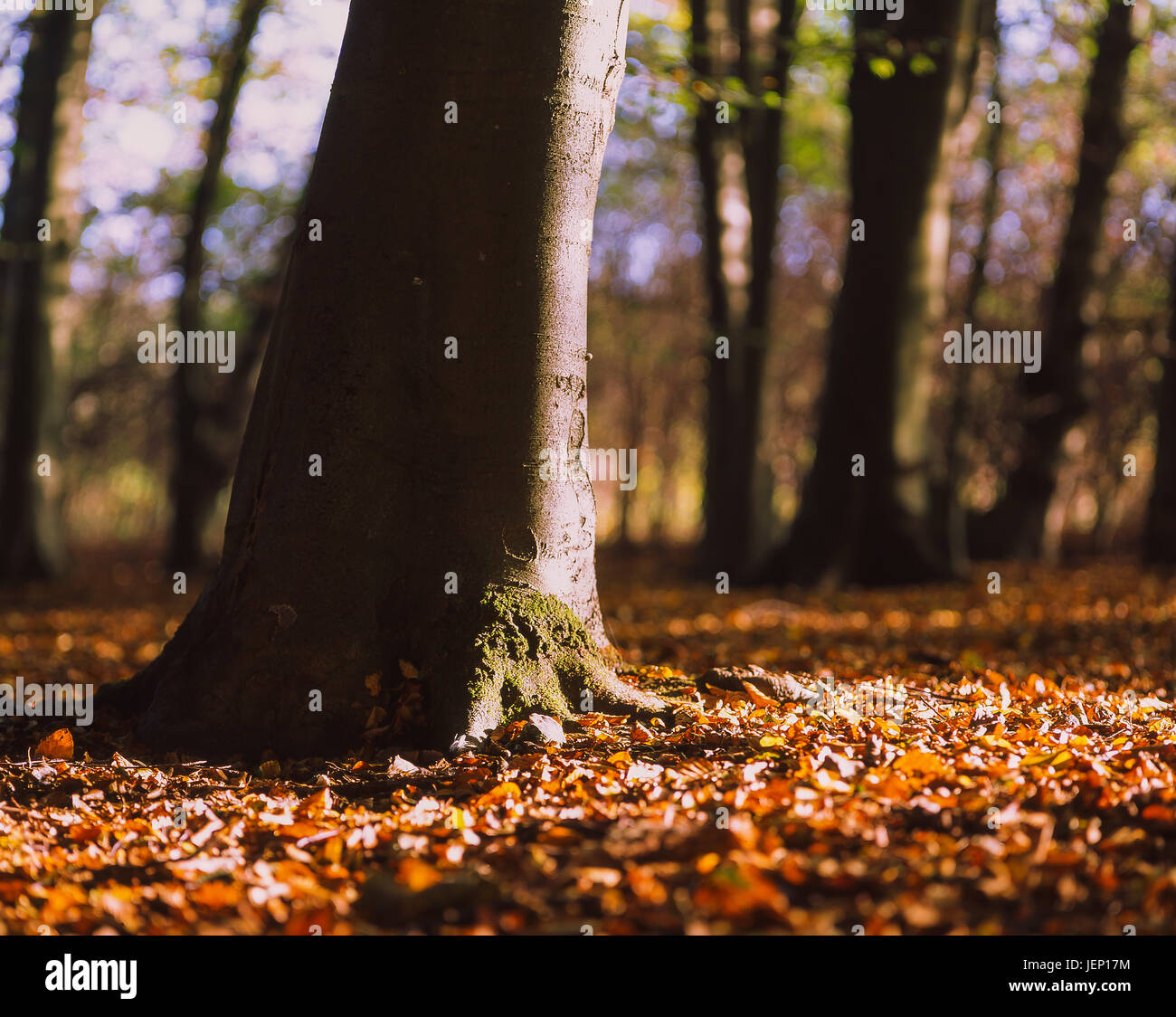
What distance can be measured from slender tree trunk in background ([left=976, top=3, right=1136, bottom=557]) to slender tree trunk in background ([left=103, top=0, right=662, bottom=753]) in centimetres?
1046

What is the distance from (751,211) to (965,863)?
11.4 metres

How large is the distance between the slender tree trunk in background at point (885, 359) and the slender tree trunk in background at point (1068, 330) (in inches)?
138

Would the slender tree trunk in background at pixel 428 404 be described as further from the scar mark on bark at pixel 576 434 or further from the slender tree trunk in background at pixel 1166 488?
the slender tree trunk in background at pixel 1166 488

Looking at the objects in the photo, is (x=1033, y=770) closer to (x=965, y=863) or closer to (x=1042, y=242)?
(x=965, y=863)

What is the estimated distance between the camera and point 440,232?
4039 mm

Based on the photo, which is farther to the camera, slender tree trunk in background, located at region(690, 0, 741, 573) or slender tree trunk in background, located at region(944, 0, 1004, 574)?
slender tree trunk in background, located at region(690, 0, 741, 573)

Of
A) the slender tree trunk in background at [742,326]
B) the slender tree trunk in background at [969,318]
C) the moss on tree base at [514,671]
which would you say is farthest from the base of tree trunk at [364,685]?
the slender tree trunk in background at [742,326]

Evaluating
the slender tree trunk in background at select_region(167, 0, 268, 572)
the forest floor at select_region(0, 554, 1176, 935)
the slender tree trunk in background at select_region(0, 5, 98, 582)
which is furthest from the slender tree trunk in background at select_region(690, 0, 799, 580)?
the slender tree trunk in background at select_region(0, 5, 98, 582)

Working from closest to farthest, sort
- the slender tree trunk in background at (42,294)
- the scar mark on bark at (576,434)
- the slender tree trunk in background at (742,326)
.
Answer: the scar mark on bark at (576,434) < the slender tree trunk in background at (742,326) < the slender tree trunk in background at (42,294)

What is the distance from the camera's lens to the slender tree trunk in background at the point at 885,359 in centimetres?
1016

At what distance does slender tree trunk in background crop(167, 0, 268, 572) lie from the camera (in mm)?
14844

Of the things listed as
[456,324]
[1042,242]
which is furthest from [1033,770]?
[1042,242]

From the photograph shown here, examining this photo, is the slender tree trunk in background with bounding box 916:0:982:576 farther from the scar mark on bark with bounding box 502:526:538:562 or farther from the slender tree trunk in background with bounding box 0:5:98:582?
the slender tree trunk in background with bounding box 0:5:98:582

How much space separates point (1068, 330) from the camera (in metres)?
12.8
